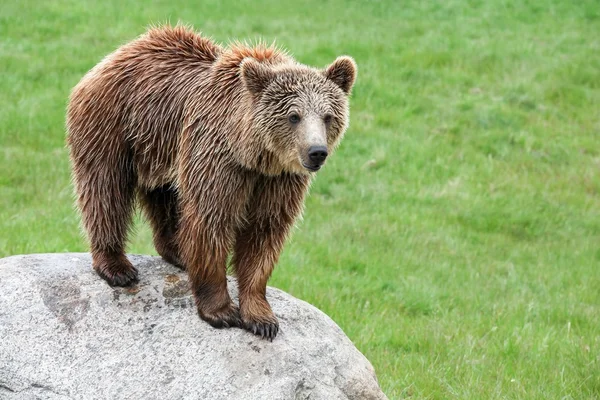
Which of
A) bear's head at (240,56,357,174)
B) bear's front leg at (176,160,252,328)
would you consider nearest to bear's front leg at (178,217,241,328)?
bear's front leg at (176,160,252,328)

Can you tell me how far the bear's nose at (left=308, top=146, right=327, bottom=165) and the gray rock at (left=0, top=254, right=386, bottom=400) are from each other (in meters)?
1.23

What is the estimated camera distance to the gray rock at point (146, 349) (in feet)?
16.5

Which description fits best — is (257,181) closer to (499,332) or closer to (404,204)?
(499,332)

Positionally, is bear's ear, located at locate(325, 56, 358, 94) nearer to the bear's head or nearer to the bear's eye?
the bear's head

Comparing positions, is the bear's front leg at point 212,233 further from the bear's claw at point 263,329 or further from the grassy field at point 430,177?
the grassy field at point 430,177

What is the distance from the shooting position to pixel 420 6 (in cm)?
1745

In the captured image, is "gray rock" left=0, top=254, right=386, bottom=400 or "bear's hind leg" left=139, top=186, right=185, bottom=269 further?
"bear's hind leg" left=139, top=186, right=185, bottom=269

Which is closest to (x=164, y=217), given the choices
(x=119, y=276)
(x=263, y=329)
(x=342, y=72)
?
(x=119, y=276)

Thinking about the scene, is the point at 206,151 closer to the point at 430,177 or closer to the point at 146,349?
the point at 146,349

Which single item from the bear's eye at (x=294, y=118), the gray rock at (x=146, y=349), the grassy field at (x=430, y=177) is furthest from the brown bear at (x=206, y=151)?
the grassy field at (x=430, y=177)

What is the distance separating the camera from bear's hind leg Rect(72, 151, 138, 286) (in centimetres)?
573

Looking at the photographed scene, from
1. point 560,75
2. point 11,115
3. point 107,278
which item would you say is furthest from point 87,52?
point 107,278

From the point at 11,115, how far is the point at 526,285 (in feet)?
23.4

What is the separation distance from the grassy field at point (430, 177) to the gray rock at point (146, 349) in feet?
5.85
